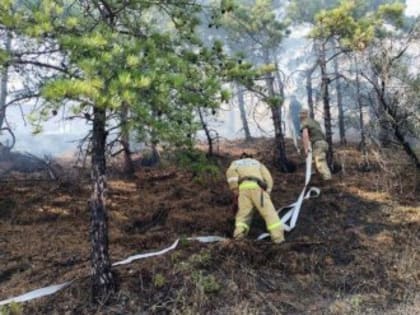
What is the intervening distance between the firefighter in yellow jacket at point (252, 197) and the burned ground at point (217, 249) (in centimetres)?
33

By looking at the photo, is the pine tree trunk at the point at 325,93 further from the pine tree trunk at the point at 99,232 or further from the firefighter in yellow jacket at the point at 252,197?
the pine tree trunk at the point at 99,232

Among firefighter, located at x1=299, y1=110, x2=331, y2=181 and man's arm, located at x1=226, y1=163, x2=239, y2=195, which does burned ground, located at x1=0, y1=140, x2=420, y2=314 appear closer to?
firefighter, located at x1=299, y1=110, x2=331, y2=181

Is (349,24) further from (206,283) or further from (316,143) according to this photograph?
(206,283)

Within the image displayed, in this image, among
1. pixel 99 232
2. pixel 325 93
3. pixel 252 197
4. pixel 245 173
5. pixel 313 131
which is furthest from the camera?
pixel 313 131

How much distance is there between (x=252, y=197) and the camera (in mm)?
7801

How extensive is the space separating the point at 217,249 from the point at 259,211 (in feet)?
3.74

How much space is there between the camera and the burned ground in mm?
6137

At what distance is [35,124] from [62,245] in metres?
3.15

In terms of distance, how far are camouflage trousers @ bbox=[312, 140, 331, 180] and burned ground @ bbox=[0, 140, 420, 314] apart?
362 millimetres

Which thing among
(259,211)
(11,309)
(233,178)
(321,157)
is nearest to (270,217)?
(259,211)

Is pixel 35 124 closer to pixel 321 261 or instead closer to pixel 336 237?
pixel 321 261

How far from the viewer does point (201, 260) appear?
6.75 metres

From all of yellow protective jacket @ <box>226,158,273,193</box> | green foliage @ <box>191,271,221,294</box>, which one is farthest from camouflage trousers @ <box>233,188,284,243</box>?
green foliage @ <box>191,271,221,294</box>

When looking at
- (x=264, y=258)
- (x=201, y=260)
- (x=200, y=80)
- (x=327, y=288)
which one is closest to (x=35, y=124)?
(x=200, y=80)
